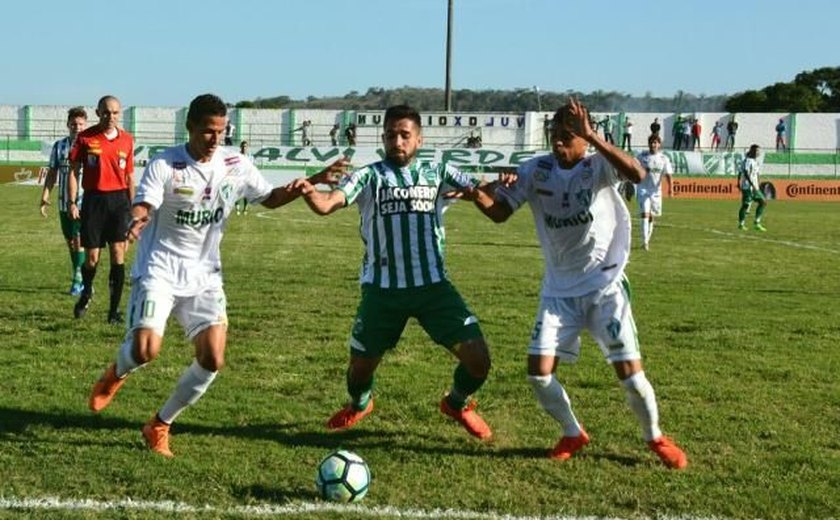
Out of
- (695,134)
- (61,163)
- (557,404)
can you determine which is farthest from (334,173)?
(695,134)

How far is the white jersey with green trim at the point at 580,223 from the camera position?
5.59 meters

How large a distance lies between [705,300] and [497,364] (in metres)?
4.69

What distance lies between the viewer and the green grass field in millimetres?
4891

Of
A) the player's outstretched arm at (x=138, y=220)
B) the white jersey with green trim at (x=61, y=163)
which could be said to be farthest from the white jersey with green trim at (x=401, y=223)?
the white jersey with green trim at (x=61, y=163)

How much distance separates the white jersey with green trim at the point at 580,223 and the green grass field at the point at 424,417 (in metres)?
1.01

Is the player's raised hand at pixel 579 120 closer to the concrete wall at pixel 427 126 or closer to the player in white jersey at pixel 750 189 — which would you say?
the player in white jersey at pixel 750 189

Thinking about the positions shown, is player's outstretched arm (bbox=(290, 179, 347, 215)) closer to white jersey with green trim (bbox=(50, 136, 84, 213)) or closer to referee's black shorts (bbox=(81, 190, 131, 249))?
referee's black shorts (bbox=(81, 190, 131, 249))

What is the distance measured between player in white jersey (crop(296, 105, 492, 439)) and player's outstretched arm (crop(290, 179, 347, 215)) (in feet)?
0.09

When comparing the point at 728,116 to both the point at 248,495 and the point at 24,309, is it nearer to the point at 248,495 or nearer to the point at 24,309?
the point at 24,309

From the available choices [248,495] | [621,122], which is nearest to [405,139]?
[248,495]

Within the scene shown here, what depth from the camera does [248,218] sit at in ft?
85.1

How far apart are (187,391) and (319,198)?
1.34m

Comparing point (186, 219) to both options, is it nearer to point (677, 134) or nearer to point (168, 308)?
point (168, 308)

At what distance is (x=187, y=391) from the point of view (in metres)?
5.67
